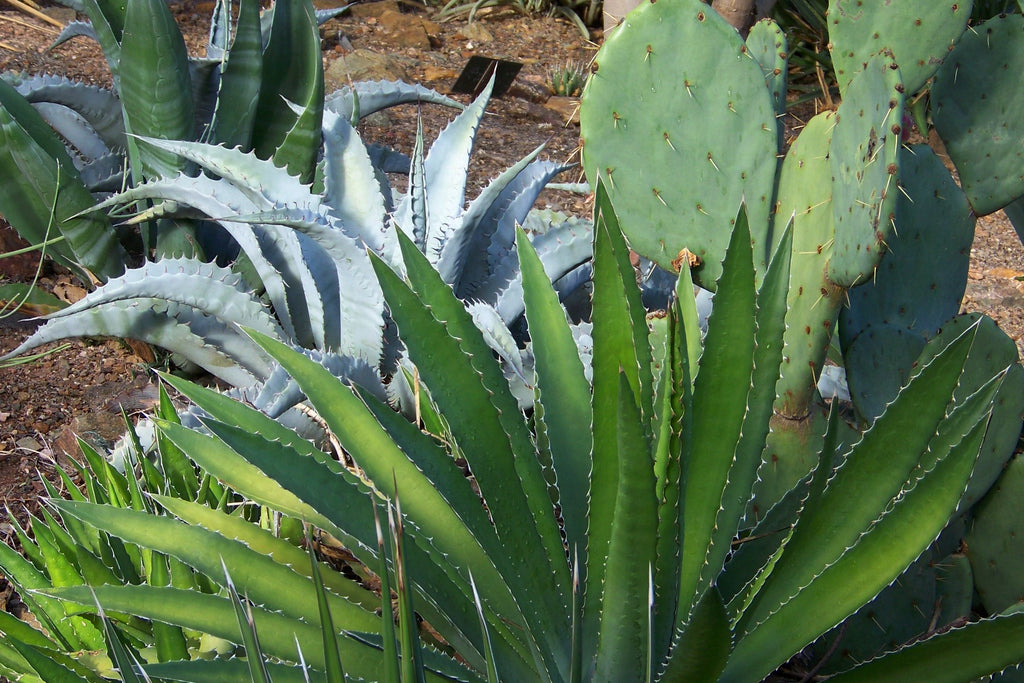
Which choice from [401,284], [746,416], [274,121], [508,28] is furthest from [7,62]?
[746,416]

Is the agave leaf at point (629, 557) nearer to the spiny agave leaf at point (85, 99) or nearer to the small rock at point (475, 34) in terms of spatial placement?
the spiny agave leaf at point (85, 99)

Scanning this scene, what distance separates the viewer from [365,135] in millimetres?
3514

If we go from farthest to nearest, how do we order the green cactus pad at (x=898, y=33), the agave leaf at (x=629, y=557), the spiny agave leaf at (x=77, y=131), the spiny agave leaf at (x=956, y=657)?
the spiny agave leaf at (x=77, y=131)
the green cactus pad at (x=898, y=33)
the spiny agave leaf at (x=956, y=657)
the agave leaf at (x=629, y=557)

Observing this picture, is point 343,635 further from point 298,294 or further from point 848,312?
point 298,294

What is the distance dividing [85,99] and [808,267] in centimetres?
188

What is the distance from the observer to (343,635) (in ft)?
3.36

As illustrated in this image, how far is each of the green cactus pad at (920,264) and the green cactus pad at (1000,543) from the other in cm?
27

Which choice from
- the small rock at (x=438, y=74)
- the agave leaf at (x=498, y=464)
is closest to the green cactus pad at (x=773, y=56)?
the agave leaf at (x=498, y=464)

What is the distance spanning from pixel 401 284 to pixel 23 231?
1.51 metres

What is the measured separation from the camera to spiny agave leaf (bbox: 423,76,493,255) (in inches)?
79.8

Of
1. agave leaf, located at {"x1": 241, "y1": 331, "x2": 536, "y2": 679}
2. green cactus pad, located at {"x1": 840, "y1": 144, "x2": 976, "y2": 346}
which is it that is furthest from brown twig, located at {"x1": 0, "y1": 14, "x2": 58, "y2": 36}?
green cactus pad, located at {"x1": 840, "y1": 144, "x2": 976, "y2": 346}

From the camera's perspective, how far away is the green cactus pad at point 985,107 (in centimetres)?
150

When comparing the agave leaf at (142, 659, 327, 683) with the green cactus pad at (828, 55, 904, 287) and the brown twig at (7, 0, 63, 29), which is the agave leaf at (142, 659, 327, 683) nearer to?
the green cactus pad at (828, 55, 904, 287)

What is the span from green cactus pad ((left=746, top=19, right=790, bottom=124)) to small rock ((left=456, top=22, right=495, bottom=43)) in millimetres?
3488
